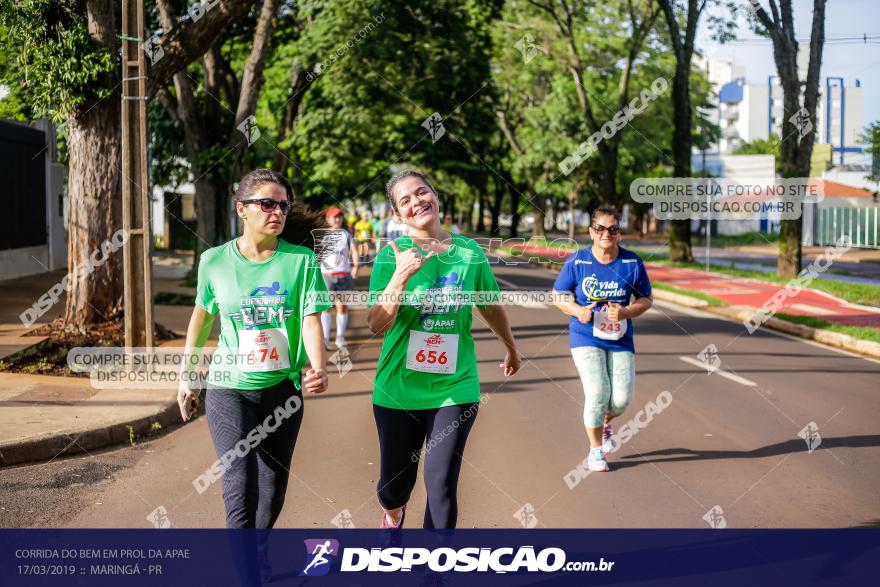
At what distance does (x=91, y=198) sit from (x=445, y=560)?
884cm

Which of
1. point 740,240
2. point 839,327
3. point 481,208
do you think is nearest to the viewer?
point 839,327

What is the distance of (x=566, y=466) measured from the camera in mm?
7031

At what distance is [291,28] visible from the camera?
1074 inches

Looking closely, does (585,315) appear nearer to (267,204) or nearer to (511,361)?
(511,361)

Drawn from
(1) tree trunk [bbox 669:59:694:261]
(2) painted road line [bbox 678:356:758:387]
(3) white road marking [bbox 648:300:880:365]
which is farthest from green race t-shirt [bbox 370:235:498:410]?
(1) tree trunk [bbox 669:59:694:261]

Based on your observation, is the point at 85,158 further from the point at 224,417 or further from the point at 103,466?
the point at 224,417

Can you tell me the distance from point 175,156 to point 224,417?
69.3 ft

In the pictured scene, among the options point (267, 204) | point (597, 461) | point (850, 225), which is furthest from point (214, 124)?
point (850, 225)

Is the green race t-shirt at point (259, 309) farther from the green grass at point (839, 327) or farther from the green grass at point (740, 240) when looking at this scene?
the green grass at point (740, 240)

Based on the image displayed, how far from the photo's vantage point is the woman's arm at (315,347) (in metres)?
4.22

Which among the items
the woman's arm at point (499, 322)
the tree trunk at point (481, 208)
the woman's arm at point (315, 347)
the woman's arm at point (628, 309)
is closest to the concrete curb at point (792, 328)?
the woman's arm at point (628, 309)

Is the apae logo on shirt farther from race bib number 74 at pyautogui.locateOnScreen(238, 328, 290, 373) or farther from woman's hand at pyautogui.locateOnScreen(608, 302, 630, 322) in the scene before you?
woman's hand at pyautogui.locateOnScreen(608, 302, 630, 322)

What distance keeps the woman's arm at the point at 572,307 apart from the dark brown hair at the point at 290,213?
7.83ft

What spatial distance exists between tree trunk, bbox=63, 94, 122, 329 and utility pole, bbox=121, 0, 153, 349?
1.44 m
